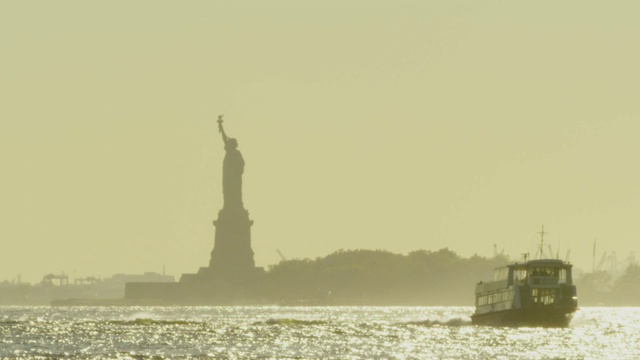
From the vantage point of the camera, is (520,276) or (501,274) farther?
(501,274)

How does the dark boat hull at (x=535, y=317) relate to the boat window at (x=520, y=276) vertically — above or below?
below

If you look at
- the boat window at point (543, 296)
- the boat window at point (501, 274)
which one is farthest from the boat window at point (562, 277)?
the boat window at point (501, 274)

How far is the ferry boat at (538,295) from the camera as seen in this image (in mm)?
164625

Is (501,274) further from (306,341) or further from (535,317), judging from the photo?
(306,341)

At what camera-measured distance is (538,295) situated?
165500 millimetres

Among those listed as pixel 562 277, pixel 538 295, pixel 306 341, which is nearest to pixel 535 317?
pixel 538 295

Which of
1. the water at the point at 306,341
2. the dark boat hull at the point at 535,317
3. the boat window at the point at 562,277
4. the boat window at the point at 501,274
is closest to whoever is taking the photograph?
the water at the point at 306,341

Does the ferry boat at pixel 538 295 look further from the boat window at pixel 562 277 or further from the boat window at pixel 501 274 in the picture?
the boat window at pixel 501 274

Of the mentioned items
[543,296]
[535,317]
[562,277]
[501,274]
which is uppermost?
[501,274]

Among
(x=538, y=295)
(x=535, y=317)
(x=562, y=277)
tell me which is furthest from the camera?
(x=562, y=277)

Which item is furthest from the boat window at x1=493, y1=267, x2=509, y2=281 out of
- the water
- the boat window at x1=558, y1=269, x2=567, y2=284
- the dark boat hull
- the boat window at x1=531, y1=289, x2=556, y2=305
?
the boat window at x1=558, y1=269, x2=567, y2=284

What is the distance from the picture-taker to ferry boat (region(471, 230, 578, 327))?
164625 millimetres

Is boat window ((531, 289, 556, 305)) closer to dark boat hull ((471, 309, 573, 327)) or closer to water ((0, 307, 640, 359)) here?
dark boat hull ((471, 309, 573, 327))

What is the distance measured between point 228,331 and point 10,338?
23.8m
